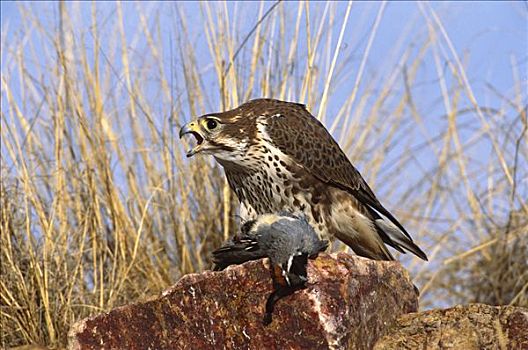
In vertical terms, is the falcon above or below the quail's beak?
below

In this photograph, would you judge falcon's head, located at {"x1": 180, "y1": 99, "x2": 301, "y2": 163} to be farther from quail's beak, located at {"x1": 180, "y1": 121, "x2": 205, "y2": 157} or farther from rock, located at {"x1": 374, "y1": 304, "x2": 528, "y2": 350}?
rock, located at {"x1": 374, "y1": 304, "x2": 528, "y2": 350}

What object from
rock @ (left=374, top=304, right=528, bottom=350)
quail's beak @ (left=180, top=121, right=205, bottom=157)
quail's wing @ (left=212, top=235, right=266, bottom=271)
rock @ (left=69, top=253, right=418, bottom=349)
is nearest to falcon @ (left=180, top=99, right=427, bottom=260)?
quail's beak @ (left=180, top=121, right=205, bottom=157)

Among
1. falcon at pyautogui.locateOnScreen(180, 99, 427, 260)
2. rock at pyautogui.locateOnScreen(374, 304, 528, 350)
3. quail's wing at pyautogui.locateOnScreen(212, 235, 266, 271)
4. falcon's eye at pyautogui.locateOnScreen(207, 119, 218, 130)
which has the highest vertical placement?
falcon's eye at pyautogui.locateOnScreen(207, 119, 218, 130)

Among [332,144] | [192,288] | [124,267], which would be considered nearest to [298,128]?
[332,144]

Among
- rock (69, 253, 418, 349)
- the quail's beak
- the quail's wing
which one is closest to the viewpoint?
rock (69, 253, 418, 349)

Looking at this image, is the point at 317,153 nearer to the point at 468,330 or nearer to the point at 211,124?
the point at 211,124

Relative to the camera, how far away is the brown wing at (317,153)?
3.86 metres

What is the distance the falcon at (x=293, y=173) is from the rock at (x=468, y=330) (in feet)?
2.42

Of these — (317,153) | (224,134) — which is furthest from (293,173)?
(224,134)

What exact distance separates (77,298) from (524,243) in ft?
8.38

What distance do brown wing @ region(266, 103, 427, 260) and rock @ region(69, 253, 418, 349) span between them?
60 cm

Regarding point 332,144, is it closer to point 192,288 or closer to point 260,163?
point 260,163

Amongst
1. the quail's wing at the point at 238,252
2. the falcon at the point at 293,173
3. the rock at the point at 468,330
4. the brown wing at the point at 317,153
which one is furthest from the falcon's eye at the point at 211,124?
the rock at the point at 468,330

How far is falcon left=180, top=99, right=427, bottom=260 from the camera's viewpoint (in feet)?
12.4
